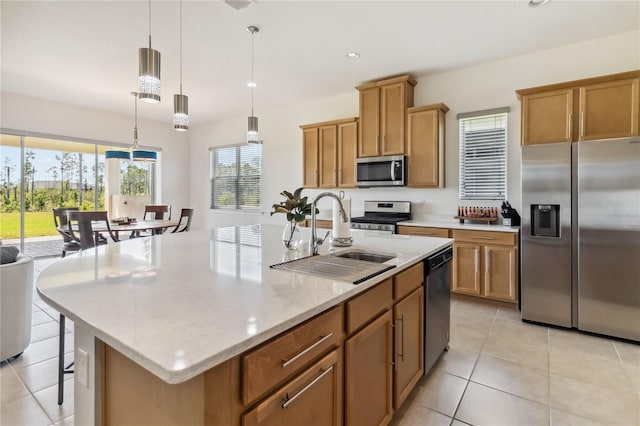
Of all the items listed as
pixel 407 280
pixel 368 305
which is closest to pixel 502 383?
pixel 407 280

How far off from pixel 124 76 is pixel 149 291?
13.9 feet

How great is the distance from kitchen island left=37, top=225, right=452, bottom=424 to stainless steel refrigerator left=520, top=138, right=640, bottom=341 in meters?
2.03

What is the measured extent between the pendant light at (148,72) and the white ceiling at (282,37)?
1116 mm

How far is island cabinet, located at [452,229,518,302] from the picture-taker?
130 inches

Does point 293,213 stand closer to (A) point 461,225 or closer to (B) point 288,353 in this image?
(B) point 288,353

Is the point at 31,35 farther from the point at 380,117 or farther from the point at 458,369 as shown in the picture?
the point at 458,369

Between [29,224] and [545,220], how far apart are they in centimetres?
742

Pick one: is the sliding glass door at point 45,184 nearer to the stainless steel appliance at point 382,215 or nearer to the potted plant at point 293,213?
the stainless steel appliance at point 382,215

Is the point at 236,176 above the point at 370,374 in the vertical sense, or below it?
above

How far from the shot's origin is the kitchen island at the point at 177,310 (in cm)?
75

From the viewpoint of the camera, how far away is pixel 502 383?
2090mm

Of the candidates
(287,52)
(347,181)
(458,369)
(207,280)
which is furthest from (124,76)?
(458,369)

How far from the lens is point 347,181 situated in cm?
470

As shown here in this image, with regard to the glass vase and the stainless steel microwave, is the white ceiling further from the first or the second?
the glass vase
